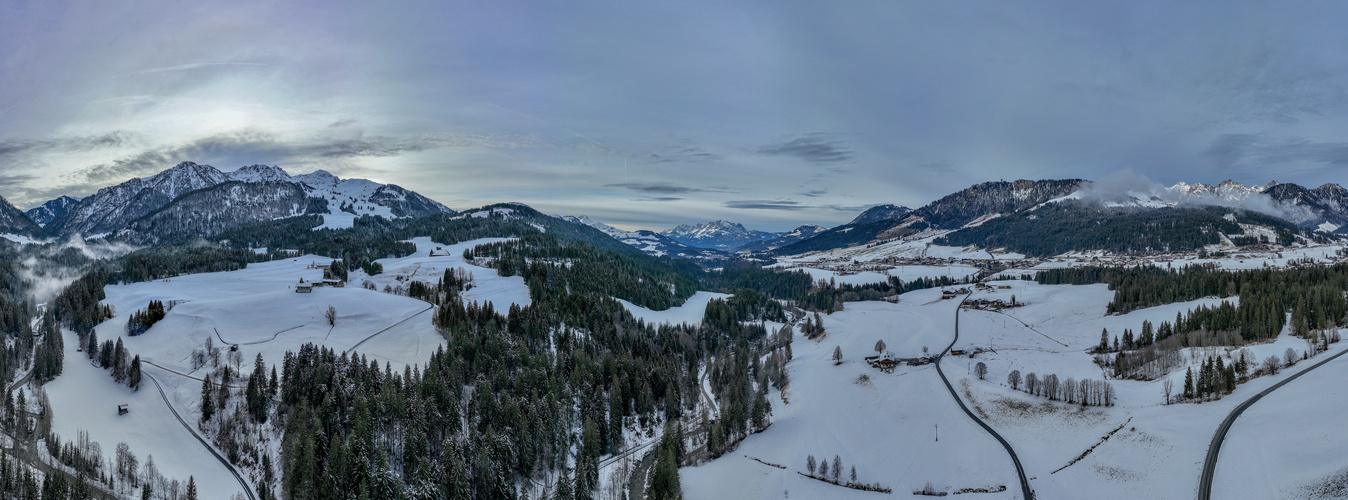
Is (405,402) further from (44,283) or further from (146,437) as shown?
(44,283)

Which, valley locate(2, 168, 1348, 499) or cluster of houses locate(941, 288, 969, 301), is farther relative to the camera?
cluster of houses locate(941, 288, 969, 301)

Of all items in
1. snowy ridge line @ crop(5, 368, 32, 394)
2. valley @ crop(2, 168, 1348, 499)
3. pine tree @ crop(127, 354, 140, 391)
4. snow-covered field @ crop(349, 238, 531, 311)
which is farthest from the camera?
snow-covered field @ crop(349, 238, 531, 311)

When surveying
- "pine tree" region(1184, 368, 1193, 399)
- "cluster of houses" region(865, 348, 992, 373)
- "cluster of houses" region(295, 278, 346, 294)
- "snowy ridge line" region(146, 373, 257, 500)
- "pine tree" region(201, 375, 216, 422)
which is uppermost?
"cluster of houses" region(295, 278, 346, 294)

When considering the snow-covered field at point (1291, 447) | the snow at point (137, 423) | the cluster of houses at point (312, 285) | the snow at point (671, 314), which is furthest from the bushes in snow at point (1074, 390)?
the cluster of houses at point (312, 285)

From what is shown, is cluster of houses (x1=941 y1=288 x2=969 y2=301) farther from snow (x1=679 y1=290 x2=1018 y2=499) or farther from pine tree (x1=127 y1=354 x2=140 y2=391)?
pine tree (x1=127 y1=354 x2=140 y2=391)

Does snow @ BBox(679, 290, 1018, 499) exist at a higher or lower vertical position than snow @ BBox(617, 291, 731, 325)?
lower

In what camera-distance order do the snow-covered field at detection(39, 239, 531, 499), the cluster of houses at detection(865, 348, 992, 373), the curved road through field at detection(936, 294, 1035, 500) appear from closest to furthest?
the curved road through field at detection(936, 294, 1035, 500)
the snow-covered field at detection(39, 239, 531, 499)
the cluster of houses at detection(865, 348, 992, 373)

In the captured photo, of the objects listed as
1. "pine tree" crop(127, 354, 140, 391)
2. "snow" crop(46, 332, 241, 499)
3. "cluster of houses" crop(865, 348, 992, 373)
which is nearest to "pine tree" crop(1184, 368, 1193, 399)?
"cluster of houses" crop(865, 348, 992, 373)

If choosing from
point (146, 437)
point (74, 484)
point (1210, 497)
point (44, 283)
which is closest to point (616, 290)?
point (146, 437)

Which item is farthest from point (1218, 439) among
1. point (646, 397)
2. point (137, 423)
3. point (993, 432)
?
point (137, 423)
